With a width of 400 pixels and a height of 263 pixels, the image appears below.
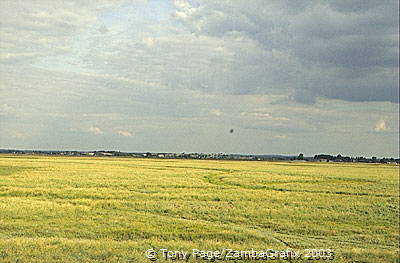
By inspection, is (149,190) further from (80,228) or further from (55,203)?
(80,228)

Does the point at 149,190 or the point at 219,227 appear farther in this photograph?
the point at 149,190

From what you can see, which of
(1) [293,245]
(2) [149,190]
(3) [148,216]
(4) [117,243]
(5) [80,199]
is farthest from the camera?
(2) [149,190]

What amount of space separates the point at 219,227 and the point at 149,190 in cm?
1470

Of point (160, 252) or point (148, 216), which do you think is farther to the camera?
point (148, 216)

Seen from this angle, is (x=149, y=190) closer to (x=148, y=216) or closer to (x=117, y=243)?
(x=148, y=216)

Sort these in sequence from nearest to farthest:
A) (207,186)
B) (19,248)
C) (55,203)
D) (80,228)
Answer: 1. (19,248)
2. (80,228)
3. (55,203)
4. (207,186)

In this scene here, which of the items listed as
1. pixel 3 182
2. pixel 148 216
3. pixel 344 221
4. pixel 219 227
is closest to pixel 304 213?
pixel 344 221

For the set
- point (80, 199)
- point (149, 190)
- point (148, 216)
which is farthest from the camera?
point (149, 190)

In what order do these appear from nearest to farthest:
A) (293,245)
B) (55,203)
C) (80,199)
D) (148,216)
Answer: (293,245) → (148,216) → (55,203) → (80,199)

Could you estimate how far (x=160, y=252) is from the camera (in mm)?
16953

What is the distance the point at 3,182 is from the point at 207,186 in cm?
1897

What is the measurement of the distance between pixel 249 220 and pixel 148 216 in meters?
6.23

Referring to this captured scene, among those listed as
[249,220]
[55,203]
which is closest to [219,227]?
[249,220]

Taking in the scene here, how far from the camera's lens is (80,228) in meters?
21.2
